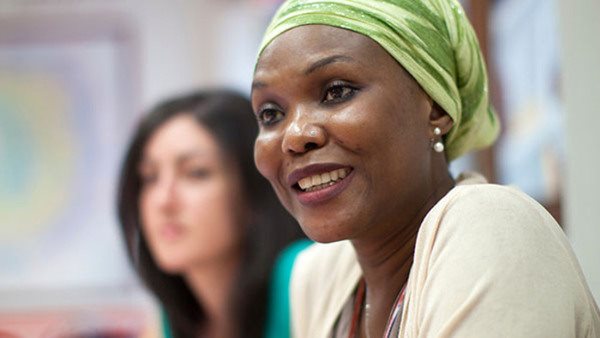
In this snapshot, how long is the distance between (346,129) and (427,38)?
0.18m

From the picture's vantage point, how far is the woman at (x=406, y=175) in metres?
0.91

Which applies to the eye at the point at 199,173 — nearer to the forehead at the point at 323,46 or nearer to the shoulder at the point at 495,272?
the forehead at the point at 323,46

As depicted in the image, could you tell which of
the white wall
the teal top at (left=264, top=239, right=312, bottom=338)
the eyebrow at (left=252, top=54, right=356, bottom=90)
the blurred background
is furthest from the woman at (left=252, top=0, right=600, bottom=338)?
the blurred background

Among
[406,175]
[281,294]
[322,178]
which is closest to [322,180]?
[322,178]

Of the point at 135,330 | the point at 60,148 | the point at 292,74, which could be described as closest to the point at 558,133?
the point at 292,74

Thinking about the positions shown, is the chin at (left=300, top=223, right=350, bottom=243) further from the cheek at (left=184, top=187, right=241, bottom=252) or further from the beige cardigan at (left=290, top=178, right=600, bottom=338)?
the cheek at (left=184, top=187, right=241, bottom=252)

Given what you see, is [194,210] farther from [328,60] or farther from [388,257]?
[328,60]

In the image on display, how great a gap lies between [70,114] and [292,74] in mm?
2804

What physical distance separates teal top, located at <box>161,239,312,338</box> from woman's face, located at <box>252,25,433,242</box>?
3.52 feet

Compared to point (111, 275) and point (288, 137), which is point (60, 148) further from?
point (288, 137)

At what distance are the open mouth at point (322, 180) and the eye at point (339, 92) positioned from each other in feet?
0.29

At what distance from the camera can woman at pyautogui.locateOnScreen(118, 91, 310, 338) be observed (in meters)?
2.27

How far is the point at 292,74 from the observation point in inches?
43.6

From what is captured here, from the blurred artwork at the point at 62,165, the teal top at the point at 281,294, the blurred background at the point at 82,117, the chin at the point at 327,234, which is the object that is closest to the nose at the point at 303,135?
the chin at the point at 327,234
